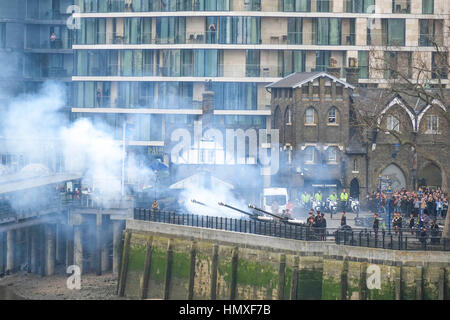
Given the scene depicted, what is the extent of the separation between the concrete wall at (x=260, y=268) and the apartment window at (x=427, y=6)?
3929cm

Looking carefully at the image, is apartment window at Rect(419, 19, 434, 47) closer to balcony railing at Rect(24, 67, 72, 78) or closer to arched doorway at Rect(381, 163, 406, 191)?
arched doorway at Rect(381, 163, 406, 191)

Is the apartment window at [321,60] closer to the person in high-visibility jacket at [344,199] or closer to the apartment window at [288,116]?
the apartment window at [288,116]

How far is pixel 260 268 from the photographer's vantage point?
5103 cm

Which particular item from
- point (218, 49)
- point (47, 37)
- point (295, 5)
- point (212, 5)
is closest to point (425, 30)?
point (295, 5)

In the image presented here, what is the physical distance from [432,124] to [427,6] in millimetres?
18748

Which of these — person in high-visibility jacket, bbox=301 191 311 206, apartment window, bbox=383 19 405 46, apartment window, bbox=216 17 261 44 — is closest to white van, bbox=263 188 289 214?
person in high-visibility jacket, bbox=301 191 311 206

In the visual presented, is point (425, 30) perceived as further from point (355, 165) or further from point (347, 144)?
point (355, 165)

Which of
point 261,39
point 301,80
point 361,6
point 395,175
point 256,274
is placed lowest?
point 256,274

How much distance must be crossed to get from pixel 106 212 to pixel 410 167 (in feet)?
74.7

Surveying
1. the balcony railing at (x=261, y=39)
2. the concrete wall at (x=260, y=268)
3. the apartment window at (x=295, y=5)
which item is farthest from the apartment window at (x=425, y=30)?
the concrete wall at (x=260, y=268)

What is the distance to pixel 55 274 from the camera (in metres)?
65.2

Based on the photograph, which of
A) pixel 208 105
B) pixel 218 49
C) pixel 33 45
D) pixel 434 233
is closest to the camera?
pixel 434 233
